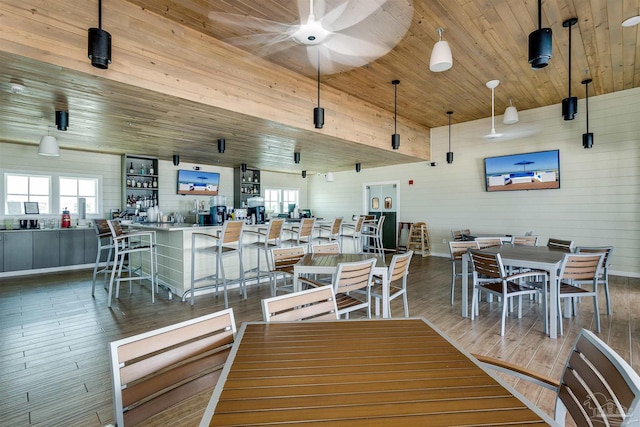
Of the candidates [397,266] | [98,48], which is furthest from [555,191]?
[98,48]

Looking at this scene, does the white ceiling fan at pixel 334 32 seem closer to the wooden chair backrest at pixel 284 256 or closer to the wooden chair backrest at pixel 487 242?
the wooden chair backrest at pixel 284 256

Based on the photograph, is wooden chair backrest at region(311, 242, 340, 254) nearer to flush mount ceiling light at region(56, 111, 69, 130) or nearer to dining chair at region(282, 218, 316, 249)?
dining chair at region(282, 218, 316, 249)

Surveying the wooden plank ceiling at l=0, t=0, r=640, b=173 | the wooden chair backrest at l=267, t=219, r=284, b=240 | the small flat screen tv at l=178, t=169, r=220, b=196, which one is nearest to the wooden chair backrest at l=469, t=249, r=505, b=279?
the wooden plank ceiling at l=0, t=0, r=640, b=173

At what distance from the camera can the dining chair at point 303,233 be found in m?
5.29

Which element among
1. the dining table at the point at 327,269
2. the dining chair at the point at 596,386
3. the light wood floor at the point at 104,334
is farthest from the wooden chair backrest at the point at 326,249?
the dining chair at the point at 596,386

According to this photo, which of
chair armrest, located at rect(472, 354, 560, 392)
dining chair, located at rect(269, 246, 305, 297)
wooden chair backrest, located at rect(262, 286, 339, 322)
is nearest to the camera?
chair armrest, located at rect(472, 354, 560, 392)

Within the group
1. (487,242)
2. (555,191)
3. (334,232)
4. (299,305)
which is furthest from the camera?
(555,191)

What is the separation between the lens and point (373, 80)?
495 centimetres

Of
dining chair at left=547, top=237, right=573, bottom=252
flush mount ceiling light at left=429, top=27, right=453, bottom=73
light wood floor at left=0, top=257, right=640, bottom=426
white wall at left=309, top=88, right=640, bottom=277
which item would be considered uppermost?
flush mount ceiling light at left=429, top=27, right=453, bottom=73

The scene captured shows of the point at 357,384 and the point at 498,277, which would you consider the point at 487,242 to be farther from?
the point at 357,384

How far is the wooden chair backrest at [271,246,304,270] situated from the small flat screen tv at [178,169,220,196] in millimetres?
6135

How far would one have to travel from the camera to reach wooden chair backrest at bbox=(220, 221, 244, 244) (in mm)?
4148

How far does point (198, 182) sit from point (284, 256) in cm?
636

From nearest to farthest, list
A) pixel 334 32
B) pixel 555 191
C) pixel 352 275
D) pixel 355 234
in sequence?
pixel 352 275
pixel 334 32
pixel 555 191
pixel 355 234
